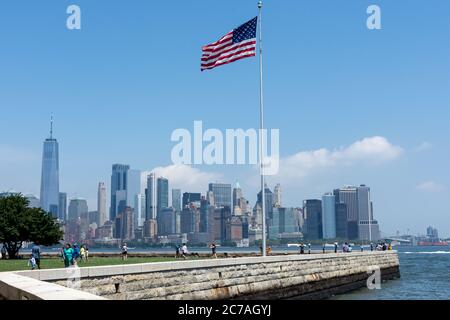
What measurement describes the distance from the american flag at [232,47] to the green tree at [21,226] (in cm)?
2828

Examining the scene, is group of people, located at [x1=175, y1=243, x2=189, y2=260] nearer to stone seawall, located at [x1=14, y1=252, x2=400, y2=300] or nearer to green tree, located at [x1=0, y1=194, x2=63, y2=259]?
stone seawall, located at [x1=14, y1=252, x2=400, y2=300]

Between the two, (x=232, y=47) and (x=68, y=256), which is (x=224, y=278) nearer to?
(x=68, y=256)

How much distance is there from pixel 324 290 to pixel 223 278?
44.5ft

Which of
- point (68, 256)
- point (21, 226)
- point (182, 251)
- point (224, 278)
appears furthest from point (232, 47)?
point (21, 226)

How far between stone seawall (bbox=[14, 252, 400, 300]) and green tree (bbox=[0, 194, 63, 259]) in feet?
92.0

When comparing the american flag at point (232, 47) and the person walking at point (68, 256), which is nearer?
the person walking at point (68, 256)

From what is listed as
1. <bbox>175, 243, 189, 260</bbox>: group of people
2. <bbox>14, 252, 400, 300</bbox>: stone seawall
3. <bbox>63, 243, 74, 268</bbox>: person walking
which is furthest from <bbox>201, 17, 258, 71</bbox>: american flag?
<bbox>175, 243, 189, 260</bbox>: group of people

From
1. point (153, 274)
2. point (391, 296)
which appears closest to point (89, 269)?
point (153, 274)

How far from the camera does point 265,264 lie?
2836cm

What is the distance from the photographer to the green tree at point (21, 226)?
48406 mm

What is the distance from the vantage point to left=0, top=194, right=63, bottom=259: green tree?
159 feet

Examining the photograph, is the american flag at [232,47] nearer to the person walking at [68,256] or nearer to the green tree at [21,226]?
the person walking at [68,256]

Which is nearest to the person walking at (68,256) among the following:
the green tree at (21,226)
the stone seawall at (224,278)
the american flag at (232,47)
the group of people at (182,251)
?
the stone seawall at (224,278)
